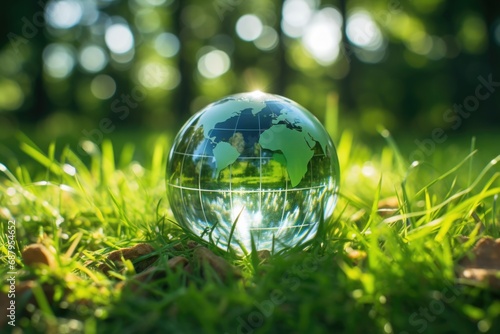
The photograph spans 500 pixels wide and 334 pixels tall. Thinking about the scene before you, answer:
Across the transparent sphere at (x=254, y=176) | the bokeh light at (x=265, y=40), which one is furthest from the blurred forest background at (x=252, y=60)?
the transparent sphere at (x=254, y=176)

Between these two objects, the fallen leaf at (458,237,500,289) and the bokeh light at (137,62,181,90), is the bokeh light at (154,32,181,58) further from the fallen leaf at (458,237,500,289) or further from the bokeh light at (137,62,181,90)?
the fallen leaf at (458,237,500,289)

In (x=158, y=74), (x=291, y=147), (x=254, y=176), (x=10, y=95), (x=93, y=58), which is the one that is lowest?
(x=10, y=95)

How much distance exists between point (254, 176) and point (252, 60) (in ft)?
76.1

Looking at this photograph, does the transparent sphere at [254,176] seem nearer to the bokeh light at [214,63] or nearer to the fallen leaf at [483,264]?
the fallen leaf at [483,264]

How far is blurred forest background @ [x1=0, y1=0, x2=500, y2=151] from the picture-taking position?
15.9 meters

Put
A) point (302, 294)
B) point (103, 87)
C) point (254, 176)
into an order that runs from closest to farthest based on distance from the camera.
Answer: point (302, 294), point (254, 176), point (103, 87)

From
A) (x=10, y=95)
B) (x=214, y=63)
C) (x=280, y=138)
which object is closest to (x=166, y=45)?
(x=214, y=63)

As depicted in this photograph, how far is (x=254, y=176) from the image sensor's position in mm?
2686

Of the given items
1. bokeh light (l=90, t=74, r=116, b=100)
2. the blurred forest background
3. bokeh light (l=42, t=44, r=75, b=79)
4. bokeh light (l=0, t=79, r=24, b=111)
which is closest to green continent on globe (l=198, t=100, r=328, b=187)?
the blurred forest background

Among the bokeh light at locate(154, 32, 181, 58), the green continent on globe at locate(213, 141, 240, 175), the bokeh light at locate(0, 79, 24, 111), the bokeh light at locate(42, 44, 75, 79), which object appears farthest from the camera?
the bokeh light at locate(0, 79, 24, 111)

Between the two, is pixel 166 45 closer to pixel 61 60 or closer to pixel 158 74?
pixel 158 74

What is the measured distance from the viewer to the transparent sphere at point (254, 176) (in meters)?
2.70

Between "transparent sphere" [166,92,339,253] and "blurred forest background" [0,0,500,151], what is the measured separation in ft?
27.7

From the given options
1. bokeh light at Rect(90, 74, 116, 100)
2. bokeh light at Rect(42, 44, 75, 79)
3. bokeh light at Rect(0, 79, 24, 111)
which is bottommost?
bokeh light at Rect(0, 79, 24, 111)
